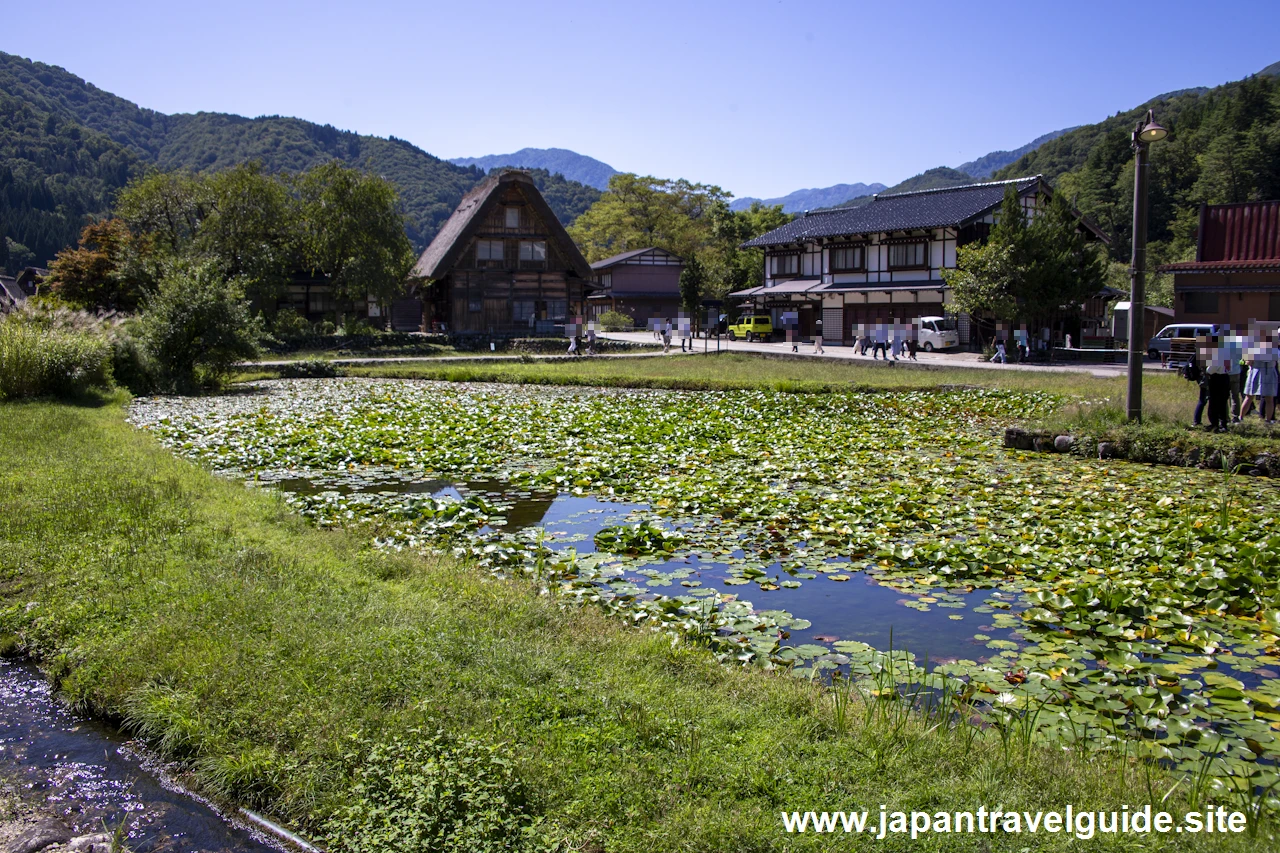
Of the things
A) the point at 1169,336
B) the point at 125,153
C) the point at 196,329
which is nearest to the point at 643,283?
the point at 1169,336

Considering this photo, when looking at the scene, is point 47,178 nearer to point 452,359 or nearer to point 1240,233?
point 452,359

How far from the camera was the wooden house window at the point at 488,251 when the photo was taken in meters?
38.1

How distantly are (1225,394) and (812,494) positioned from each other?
6.52m

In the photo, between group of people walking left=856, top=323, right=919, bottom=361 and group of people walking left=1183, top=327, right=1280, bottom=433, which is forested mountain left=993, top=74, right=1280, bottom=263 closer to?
group of people walking left=856, top=323, right=919, bottom=361

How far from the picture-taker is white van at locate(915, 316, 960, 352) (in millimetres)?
31906

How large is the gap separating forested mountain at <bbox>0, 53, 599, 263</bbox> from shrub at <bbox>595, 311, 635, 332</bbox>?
75.4 ft

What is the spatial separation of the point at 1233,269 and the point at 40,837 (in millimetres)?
28735

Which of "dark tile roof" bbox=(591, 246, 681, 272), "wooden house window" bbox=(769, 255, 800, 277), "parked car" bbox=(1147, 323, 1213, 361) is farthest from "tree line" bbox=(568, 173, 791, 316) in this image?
"parked car" bbox=(1147, 323, 1213, 361)

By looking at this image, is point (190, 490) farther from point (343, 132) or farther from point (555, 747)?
point (343, 132)

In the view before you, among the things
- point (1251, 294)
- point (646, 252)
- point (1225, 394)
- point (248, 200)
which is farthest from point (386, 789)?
point (646, 252)

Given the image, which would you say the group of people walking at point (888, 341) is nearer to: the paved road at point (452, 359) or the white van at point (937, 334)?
the white van at point (937, 334)

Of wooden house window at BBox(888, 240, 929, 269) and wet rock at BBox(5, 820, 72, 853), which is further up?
wooden house window at BBox(888, 240, 929, 269)

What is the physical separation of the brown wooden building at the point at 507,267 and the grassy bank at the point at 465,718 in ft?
109

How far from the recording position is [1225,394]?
10898mm
